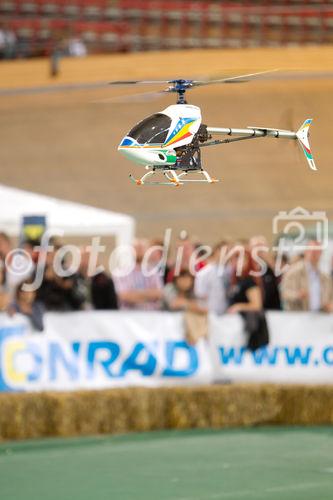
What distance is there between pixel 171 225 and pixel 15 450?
5.28m

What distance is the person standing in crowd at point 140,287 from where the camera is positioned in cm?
1221

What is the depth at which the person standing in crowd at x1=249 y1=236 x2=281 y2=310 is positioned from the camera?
12.3m

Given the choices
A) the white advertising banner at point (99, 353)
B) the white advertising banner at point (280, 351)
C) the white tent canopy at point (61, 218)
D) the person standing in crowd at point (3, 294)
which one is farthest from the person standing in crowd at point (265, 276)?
the person standing in crowd at point (3, 294)

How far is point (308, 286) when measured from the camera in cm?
1266

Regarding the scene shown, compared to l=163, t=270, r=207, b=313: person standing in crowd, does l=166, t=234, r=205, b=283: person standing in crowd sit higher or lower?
higher

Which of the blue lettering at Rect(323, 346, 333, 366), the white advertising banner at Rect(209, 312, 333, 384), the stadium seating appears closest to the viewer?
the white advertising banner at Rect(209, 312, 333, 384)

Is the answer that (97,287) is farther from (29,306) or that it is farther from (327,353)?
(327,353)

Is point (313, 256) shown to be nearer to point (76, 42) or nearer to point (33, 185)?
point (33, 185)

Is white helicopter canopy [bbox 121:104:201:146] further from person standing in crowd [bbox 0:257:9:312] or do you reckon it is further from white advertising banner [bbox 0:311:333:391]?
white advertising banner [bbox 0:311:333:391]

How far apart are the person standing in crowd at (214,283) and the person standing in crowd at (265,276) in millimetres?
308

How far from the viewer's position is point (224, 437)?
1230cm

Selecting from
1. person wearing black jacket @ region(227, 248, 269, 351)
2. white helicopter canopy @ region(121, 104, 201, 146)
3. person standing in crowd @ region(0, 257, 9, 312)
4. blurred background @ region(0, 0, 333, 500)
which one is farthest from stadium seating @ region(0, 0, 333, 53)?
white helicopter canopy @ region(121, 104, 201, 146)

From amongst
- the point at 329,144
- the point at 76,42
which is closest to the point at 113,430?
the point at 329,144

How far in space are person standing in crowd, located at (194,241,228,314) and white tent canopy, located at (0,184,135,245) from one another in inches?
62.8
